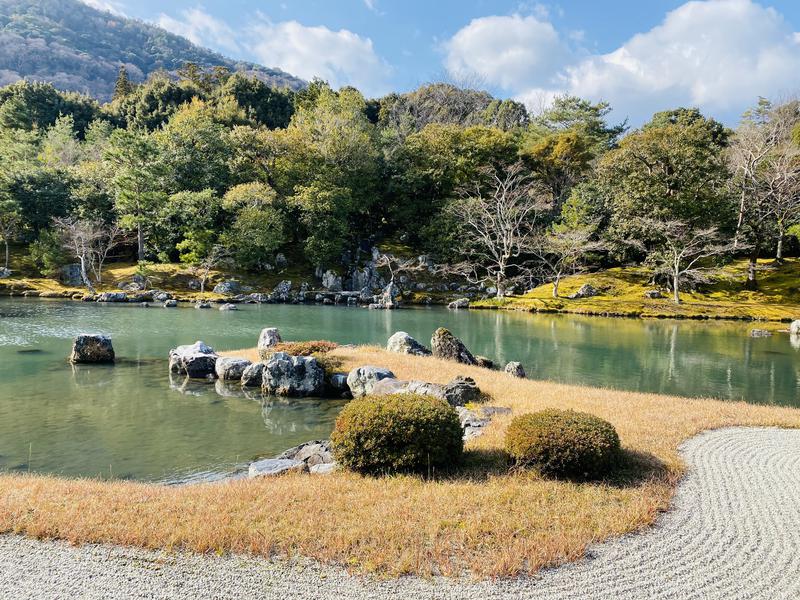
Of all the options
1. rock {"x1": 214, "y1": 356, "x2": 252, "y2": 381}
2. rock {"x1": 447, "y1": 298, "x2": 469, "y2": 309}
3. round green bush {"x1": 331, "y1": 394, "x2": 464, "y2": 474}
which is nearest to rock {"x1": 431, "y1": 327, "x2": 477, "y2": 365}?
rock {"x1": 214, "y1": 356, "x2": 252, "y2": 381}

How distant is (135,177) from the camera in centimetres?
5622

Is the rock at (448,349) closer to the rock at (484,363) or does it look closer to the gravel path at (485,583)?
the rock at (484,363)

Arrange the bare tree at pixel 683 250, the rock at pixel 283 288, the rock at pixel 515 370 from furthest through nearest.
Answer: the rock at pixel 283 288 → the bare tree at pixel 683 250 → the rock at pixel 515 370

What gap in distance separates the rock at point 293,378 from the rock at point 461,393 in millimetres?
5549

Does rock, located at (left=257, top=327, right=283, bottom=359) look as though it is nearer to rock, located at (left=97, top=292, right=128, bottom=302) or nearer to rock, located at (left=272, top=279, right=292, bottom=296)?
rock, located at (left=272, top=279, right=292, bottom=296)

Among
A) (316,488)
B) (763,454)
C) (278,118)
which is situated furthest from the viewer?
(278,118)

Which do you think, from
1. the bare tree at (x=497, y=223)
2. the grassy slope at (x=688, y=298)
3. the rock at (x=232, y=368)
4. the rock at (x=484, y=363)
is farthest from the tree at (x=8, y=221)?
the rock at (x=484, y=363)

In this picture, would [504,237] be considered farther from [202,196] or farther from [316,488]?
[316,488]

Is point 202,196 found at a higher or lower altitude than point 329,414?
higher

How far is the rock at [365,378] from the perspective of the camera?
55.3 ft

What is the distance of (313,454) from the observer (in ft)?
35.8

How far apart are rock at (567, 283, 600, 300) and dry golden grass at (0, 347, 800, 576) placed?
44748 millimetres

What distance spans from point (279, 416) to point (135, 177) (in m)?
51.6

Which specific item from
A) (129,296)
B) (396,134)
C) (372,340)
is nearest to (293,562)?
(372,340)
